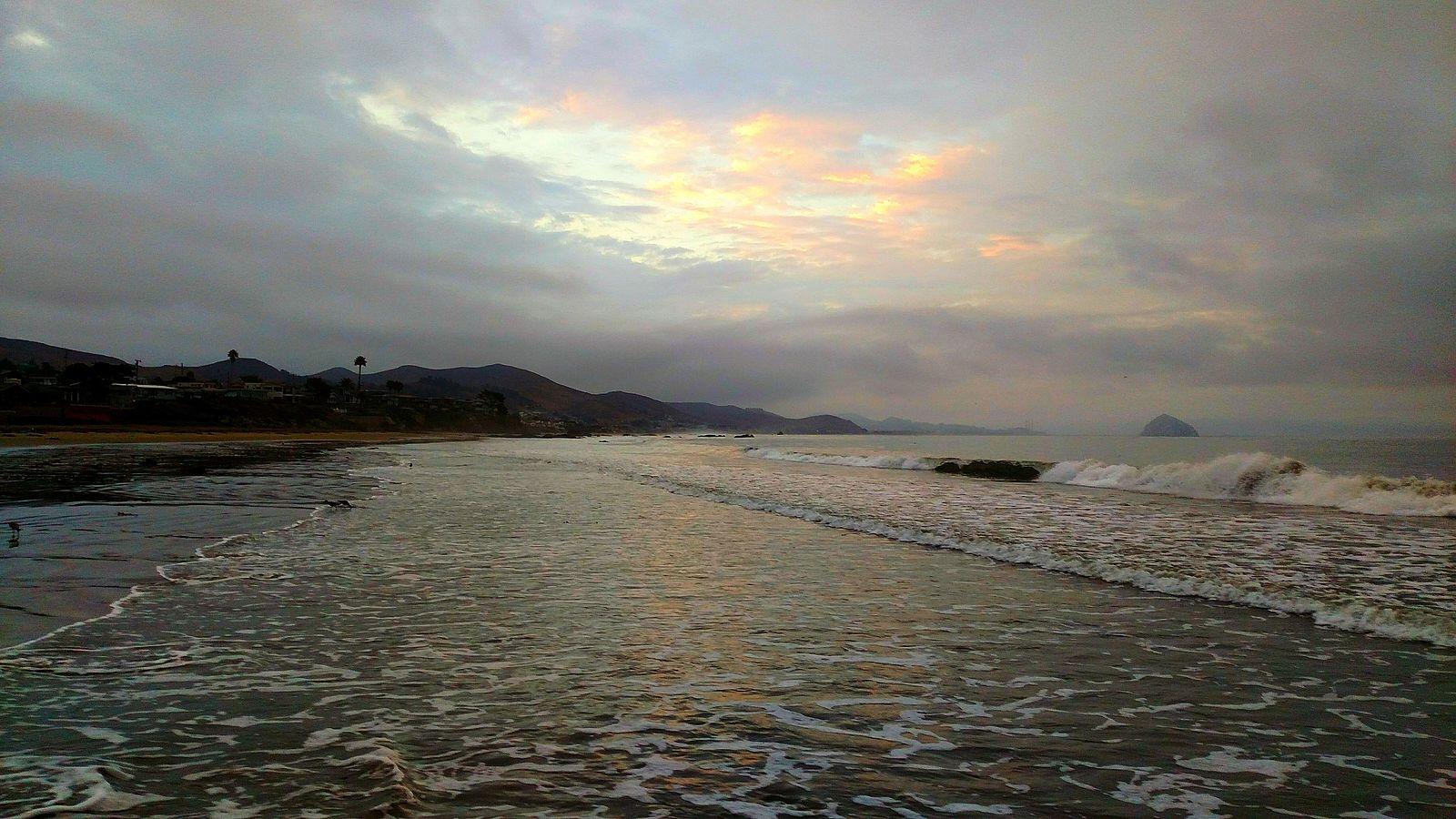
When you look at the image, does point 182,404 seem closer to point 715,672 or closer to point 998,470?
point 998,470

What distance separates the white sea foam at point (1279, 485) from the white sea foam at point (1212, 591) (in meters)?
17.0

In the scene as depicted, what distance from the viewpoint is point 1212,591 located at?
39.8 ft

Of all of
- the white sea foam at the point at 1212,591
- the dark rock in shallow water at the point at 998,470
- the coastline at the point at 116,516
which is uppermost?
the dark rock in shallow water at the point at 998,470

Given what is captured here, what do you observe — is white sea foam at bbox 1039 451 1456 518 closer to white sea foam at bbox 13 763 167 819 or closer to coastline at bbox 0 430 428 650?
white sea foam at bbox 13 763 167 819

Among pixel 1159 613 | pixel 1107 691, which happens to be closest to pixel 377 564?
pixel 1107 691

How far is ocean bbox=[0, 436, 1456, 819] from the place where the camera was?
518 centimetres

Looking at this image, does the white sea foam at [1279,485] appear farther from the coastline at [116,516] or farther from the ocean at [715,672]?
the coastline at [116,516]

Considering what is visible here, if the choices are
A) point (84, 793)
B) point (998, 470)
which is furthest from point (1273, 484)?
point (84, 793)

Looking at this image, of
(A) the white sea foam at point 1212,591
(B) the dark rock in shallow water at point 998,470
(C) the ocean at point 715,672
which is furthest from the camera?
(B) the dark rock in shallow water at point 998,470

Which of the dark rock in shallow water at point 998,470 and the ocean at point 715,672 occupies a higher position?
the dark rock in shallow water at point 998,470

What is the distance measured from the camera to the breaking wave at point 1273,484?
81.1 feet

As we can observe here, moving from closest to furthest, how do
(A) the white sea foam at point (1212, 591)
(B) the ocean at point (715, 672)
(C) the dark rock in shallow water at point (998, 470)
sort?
(B) the ocean at point (715, 672)
(A) the white sea foam at point (1212, 591)
(C) the dark rock in shallow water at point (998, 470)

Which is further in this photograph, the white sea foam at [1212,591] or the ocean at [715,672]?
the white sea foam at [1212,591]

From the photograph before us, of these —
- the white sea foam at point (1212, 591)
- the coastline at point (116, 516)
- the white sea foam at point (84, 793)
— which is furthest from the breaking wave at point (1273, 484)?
the coastline at point (116, 516)
